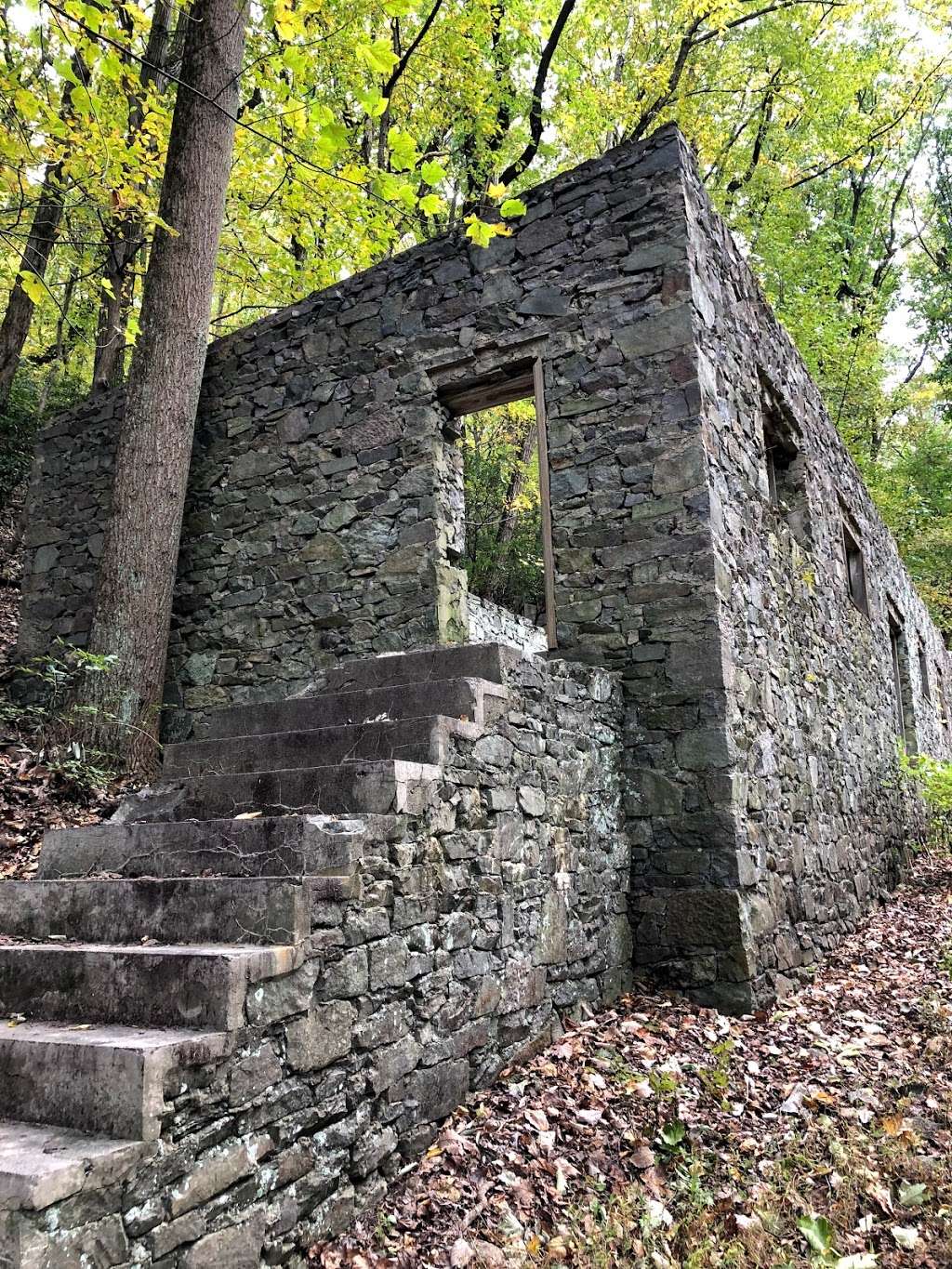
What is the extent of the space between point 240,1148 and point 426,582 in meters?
4.19

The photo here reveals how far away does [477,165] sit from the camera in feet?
45.6

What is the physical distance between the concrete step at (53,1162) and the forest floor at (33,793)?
8.55ft

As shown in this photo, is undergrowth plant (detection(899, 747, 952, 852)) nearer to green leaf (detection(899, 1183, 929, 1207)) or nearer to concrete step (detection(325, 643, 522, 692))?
concrete step (detection(325, 643, 522, 692))

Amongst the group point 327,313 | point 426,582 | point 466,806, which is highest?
point 327,313

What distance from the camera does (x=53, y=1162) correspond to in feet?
5.99

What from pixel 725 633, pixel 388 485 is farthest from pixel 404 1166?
pixel 388 485

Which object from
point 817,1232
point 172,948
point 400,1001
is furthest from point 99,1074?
point 817,1232

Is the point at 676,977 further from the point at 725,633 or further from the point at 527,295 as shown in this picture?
the point at 527,295

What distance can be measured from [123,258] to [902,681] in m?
12.4

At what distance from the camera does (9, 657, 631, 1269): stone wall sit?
2102mm

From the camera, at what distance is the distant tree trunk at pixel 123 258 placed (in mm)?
9984

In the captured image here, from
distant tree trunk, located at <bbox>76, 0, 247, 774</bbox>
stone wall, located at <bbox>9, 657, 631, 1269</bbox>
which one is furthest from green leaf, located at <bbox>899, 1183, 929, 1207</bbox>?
distant tree trunk, located at <bbox>76, 0, 247, 774</bbox>

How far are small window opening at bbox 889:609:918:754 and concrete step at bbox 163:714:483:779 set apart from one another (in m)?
10.3

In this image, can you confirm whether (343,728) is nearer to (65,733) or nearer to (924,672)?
(65,733)
